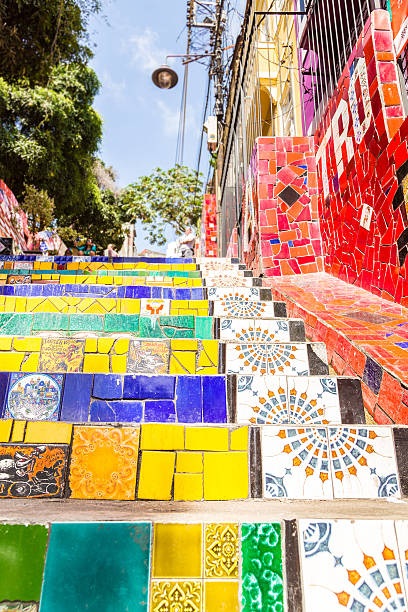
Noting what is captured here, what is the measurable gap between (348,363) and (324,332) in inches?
11.9

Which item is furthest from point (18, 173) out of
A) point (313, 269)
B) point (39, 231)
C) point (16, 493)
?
point (16, 493)

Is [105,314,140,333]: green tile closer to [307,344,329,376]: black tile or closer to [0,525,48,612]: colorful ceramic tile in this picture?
[307,344,329,376]: black tile

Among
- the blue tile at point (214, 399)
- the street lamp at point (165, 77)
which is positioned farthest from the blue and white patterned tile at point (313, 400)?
the street lamp at point (165, 77)

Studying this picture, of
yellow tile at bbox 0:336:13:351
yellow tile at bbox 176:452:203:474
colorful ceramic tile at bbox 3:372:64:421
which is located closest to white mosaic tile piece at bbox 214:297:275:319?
yellow tile at bbox 0:336:13:351

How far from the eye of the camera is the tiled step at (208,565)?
917 millimetres

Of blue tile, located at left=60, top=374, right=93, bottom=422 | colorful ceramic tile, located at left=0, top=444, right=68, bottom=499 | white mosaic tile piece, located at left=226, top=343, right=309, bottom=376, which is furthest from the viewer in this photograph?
white mosaic tile piece, located at left=226, top=343, right=309, bottom=376

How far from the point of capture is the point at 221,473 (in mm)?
1108

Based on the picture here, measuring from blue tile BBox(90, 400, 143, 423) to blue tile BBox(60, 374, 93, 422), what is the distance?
0.03 metres

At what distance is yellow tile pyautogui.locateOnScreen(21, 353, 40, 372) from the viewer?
1.83m

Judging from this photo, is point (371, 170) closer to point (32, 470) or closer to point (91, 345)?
point (91, 345)

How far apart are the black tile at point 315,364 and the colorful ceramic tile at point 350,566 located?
88 centimetres

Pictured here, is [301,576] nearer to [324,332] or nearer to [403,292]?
[324,332]

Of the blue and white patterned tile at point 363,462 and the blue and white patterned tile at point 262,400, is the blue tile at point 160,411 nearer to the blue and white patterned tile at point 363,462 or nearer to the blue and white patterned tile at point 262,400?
the blue and white patterned tile at point 262,400

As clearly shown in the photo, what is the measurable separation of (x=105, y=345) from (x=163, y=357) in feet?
0.87
